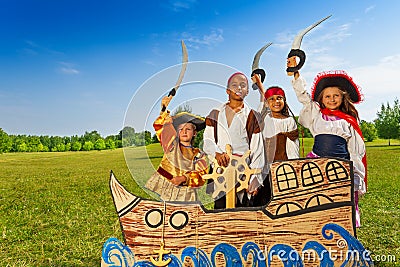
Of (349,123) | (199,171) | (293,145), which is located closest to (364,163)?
(349,123)

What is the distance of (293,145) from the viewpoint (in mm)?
3258

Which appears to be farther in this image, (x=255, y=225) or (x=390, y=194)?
(x=390, y=194)

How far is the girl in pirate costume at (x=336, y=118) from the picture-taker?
3.18 m

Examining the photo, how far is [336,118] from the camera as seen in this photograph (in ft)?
10.5

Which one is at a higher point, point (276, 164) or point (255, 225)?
point (276, 164)

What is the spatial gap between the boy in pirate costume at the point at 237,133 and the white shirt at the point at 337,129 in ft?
1.47

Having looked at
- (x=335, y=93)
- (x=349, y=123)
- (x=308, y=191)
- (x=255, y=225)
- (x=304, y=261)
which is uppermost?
(x=335, y=93)

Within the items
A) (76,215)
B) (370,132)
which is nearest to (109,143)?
(370,132)

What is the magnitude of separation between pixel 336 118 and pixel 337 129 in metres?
0.10

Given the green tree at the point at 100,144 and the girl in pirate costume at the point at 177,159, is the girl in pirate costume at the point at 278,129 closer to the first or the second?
the girl in pirate costume at the point at 177,159

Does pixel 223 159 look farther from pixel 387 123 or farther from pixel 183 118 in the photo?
pixel 387 123

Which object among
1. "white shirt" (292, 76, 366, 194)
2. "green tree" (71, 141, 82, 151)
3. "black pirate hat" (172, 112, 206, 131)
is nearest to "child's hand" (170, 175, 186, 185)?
"black pirate hat" (172, 112, 206, 131)

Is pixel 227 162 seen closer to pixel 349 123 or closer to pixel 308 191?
pixel 308 191

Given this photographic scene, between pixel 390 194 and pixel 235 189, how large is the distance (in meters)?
6.23
